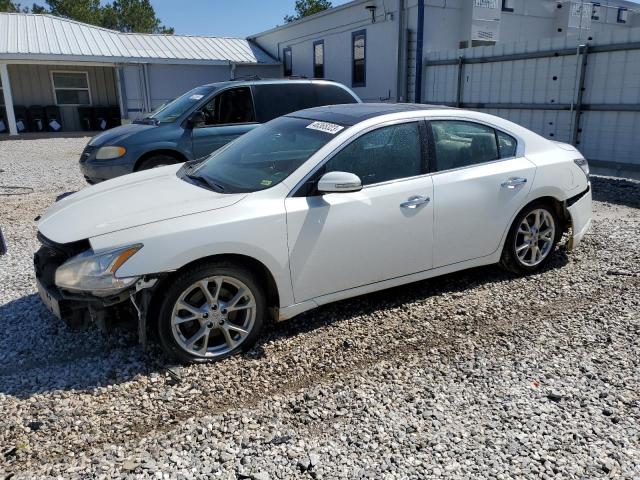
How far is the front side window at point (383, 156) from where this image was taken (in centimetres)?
386

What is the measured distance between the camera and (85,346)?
376 centimetres

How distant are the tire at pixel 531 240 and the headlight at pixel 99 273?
323 cm

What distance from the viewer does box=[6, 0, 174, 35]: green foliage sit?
55.7 meters

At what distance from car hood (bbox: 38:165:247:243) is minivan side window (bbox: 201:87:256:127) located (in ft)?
13.2

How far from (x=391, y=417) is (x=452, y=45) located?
14.4 m

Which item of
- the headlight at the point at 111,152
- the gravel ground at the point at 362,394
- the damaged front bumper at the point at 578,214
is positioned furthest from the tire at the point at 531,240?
the headlight at the point at 111,152

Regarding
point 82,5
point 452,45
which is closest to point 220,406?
point 452,45

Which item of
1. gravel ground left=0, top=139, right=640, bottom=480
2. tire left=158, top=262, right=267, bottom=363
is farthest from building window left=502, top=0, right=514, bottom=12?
tire left=158, top=262, right=267, bottom=363

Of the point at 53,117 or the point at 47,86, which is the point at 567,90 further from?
the point at 47,86

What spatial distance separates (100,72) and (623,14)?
69.5 ft

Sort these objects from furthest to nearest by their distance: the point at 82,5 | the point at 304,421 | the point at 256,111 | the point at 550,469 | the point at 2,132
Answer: the point at 82,5 → the point at 2,132 → the point at 256,111 → the point at 304,421 → the point at 550,469

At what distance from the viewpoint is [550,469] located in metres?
2.55

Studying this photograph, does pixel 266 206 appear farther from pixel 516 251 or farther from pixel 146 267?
pixel 516 251

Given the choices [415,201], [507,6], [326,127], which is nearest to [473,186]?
[415,201]
